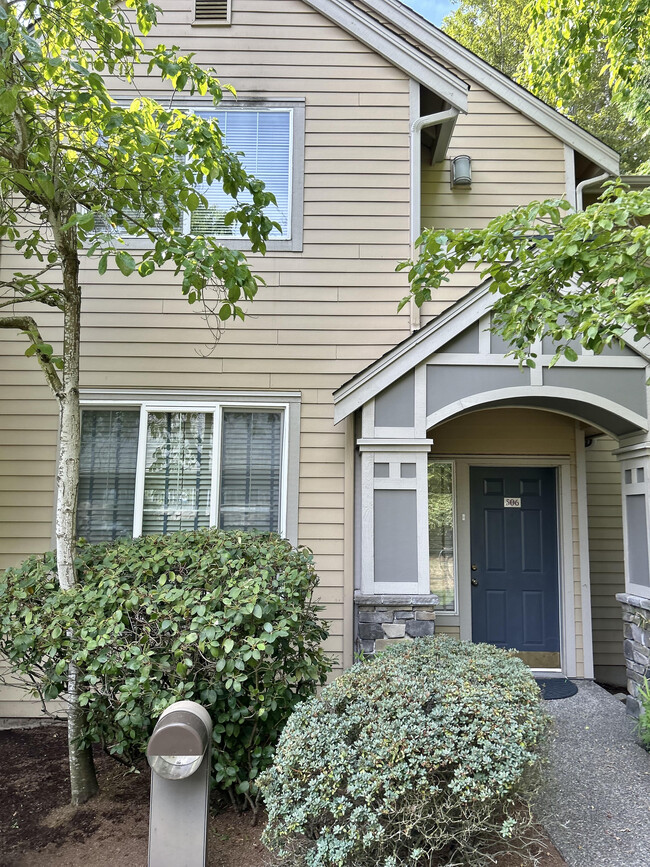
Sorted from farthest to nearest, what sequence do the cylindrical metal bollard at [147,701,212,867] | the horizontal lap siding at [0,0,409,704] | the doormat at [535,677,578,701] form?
the horizontal lap siding at [0,0,409,704]
the doormat at [535,677,578,701]
the cylindrical metal bollard at [147,701,212,867]

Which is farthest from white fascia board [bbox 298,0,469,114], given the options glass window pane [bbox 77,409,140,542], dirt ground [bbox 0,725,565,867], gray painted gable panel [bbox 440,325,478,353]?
dirt ground [bbox 0,725,565,867]

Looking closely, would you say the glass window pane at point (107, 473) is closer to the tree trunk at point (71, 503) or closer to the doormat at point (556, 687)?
the tree trunk at point (71, 503)

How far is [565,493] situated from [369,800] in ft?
14.5

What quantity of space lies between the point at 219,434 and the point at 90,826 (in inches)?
120

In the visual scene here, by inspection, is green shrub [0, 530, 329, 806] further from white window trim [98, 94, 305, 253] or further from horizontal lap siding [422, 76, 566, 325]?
horizontal lap siding [422, 76, 566, 325]

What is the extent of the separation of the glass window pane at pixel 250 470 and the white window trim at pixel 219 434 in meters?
0.06

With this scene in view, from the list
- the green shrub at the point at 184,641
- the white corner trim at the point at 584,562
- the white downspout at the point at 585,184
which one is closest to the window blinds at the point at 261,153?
the white downspout at the point at 585,184

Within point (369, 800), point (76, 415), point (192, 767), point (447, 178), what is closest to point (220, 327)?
point (76, 415)

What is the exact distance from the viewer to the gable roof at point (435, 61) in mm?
5531

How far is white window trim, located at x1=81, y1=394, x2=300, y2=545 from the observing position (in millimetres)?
5195

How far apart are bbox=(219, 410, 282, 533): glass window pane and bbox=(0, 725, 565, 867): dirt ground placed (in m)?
2.14

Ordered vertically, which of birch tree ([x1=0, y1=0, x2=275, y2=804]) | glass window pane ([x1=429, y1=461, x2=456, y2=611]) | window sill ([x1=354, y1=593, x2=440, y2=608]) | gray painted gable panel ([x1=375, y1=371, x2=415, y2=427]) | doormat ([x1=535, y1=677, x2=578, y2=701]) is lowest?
doormat ([x1=535, y1=677, x2=578, y2=701])

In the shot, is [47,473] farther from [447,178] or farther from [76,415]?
[447,178]

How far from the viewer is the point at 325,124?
5.65 m
